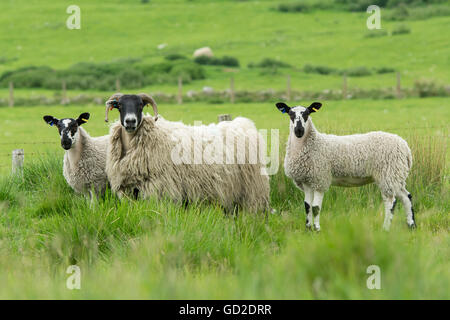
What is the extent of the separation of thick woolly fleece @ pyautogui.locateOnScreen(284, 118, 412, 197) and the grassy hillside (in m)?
30.4

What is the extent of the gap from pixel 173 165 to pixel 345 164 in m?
2.17

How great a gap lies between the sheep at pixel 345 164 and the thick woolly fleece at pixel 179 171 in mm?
604

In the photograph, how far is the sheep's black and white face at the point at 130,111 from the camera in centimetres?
740

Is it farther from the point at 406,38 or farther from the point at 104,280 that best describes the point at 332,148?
the point at 406,38

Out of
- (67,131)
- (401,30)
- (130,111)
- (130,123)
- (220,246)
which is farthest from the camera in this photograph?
(401,30)

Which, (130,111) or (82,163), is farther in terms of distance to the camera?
(82,163)

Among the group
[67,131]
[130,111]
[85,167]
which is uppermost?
[130,111]

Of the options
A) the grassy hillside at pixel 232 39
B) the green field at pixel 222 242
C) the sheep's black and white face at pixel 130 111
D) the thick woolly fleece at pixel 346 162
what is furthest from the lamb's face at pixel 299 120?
the grassy hillside at pixel 232 39

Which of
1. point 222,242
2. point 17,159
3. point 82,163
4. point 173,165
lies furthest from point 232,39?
point 222,242

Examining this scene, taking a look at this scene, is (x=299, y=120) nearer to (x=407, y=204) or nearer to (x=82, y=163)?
(x=407, y=204)

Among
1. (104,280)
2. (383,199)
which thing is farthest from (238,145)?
(104,280)

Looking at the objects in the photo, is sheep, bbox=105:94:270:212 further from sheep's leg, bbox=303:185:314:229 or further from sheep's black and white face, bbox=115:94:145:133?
sheep's leg, bbox=303:185:314:229

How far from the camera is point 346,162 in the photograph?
308 inches

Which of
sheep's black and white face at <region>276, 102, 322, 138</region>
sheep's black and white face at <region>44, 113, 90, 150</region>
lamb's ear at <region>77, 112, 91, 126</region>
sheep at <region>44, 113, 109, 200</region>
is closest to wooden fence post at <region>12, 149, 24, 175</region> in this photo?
sheep at <region>44, 113, 109, 200</region>
